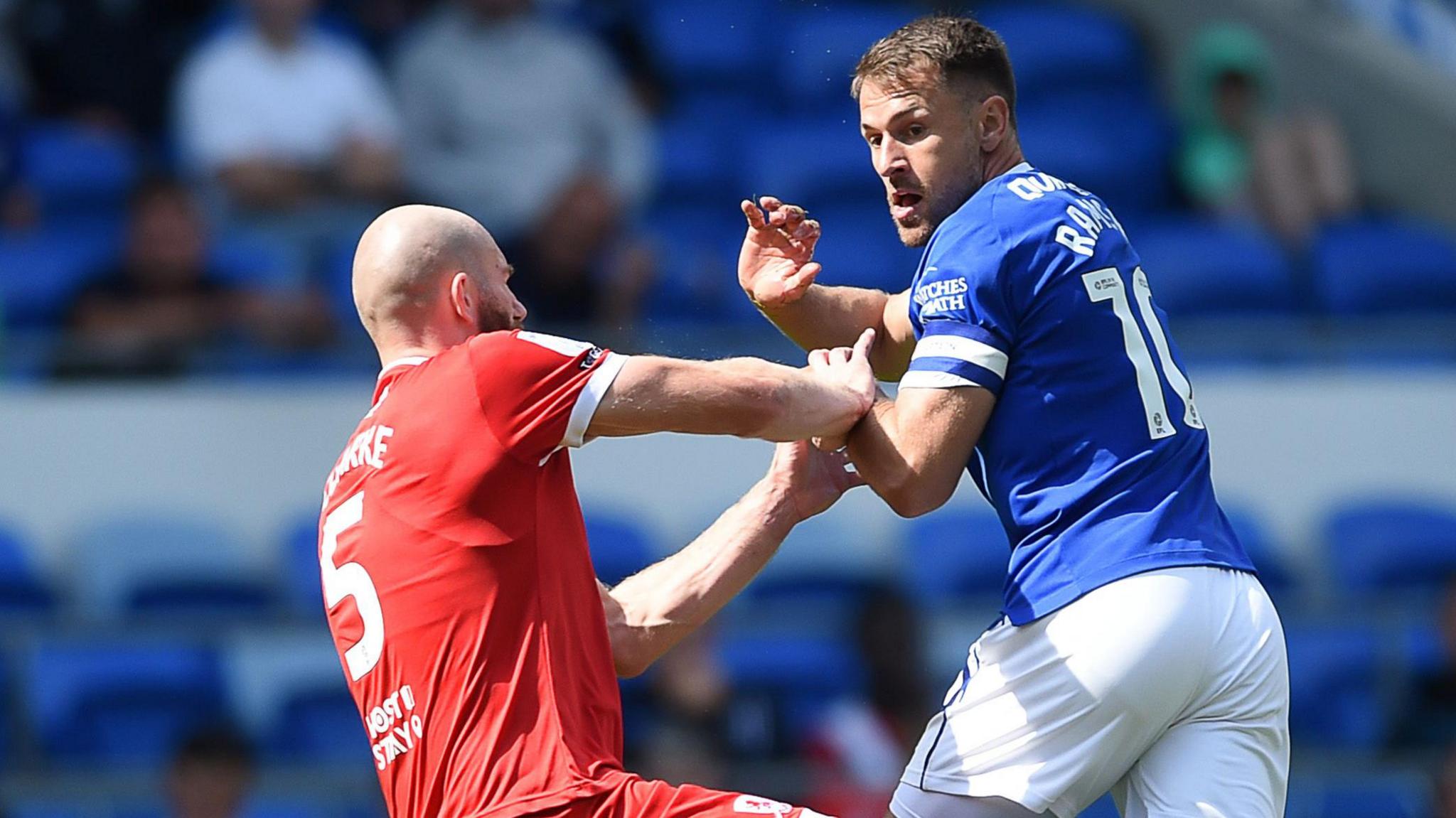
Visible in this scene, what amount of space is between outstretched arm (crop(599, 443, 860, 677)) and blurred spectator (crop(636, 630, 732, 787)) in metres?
2.78

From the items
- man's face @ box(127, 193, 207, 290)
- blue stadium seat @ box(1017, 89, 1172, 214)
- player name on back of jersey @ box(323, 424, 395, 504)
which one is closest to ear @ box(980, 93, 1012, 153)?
player name on back of jersey @ box(323, 424, 395, 504)

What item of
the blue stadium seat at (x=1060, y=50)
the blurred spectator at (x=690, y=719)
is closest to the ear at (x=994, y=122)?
the blurred spectator at (x=690, y=719)

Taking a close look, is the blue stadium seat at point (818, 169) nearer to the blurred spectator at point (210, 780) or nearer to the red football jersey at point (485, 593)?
the blurred spectator at point (210, 780)

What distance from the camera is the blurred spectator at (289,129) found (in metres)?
10.2

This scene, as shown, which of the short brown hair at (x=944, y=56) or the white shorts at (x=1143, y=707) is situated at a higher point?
the short brown hair at (x=944, y=56)

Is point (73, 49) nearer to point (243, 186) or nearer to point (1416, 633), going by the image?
point (243, 186)

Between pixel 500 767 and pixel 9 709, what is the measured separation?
4.85 meters

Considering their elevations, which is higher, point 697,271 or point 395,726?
point 697,271

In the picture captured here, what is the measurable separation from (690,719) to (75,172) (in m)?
4.24

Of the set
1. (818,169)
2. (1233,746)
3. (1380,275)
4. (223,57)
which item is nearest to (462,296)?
(1233,746)

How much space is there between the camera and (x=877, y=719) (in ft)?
29.1

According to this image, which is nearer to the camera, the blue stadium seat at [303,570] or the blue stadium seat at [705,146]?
the blue stadium seat at [303,570]

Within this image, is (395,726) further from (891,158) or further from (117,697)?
(117,697)

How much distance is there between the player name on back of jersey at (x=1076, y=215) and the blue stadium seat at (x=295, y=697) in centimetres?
490
